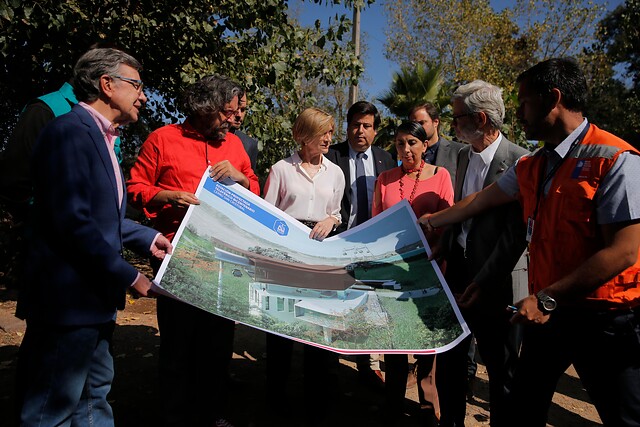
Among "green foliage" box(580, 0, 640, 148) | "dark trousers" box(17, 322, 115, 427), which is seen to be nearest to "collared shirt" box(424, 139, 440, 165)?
"dark trousers" box(17, 322, 115, 427)

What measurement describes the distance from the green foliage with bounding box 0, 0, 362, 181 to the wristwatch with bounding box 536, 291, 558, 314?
13.4 ft

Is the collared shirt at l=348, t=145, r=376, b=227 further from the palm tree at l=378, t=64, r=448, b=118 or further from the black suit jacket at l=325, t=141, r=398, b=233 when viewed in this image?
the palm tree at l=378, t=64, r=448, b=118

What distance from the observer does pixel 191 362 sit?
2.93m

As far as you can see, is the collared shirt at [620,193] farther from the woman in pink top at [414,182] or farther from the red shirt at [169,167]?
the red shirt at [169,167]

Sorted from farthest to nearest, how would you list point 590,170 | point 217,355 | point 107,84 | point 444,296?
point 217,355
point 444,296
point 107,84
point 590,170

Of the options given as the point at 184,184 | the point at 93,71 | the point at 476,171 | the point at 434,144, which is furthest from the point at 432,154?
the point at 93,71

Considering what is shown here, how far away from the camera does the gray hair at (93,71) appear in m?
1.97

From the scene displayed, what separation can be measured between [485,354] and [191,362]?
169 centimetres

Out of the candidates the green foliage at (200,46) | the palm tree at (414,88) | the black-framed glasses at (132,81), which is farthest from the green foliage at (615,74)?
the black-framed glasses at (132,81)

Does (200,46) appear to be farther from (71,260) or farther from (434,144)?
(71,260)

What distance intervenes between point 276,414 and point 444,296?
1892 mm

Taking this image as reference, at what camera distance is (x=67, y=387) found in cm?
184

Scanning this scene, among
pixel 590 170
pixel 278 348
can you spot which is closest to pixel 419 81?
pixel 278 348

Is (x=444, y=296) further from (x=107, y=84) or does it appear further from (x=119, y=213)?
(x=107, y=84)
